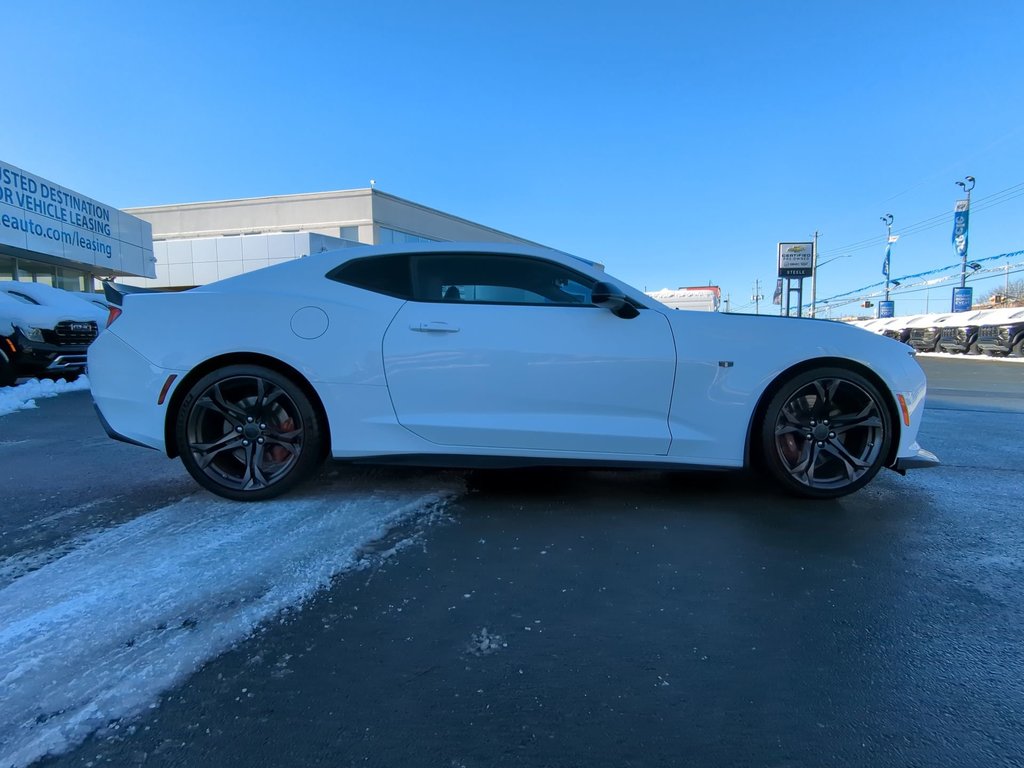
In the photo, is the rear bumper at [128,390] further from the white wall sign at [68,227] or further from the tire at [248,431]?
the white wall sign at [68,227]

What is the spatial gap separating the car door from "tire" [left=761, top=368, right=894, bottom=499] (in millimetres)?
636

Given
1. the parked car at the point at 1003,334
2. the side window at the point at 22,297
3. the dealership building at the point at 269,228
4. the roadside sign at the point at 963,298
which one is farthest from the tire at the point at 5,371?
the roadside sign at the point at 963,298

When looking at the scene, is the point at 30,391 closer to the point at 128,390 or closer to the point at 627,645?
the point at 128,390

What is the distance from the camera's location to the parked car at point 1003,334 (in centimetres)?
1697

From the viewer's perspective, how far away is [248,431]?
2.89 metres

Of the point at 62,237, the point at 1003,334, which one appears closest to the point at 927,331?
the point at 1003,334

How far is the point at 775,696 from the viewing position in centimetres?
147

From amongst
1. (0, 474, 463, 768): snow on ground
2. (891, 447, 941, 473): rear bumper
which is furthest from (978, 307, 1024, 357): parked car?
(0, 474, 463, 768): snow on ground

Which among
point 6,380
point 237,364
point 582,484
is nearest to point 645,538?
point 582,484

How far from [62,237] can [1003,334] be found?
3156 centimetres

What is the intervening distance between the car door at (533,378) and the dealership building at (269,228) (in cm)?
2560

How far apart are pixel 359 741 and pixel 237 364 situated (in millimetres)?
2194

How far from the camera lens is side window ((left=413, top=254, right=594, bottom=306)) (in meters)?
2.99

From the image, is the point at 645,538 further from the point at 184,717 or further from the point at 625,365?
the point at 184,717
